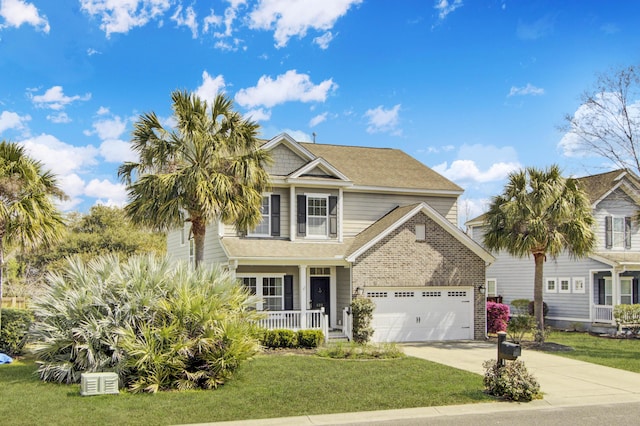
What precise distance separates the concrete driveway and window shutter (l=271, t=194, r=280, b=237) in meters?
6.36

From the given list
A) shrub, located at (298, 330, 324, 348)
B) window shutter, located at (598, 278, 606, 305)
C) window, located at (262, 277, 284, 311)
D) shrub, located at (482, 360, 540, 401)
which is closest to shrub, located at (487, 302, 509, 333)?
window shutter, located at (598, 278, 606, 305)

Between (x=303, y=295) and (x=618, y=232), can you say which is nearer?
(x=303, y=295)

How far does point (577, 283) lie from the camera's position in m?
28.9

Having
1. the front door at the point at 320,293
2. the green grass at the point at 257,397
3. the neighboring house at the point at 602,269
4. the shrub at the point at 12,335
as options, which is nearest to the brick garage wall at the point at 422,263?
the front door at the point at 320,293

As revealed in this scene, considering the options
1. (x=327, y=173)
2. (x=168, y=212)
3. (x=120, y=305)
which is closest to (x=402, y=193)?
(x=327, y=173)

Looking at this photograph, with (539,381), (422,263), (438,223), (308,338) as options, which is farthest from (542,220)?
(308,338)

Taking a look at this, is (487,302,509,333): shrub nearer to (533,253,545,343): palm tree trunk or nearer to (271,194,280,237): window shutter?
(533,253,545,343): palm tree trunk

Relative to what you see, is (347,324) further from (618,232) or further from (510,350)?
(618,232)

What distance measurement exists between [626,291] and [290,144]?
699 inches

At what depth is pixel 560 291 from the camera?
29906mm

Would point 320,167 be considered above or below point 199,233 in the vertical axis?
above

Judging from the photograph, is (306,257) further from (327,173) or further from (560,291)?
(560,291)

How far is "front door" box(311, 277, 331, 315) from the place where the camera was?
23.0 meters

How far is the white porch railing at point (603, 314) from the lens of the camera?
26978 mm
